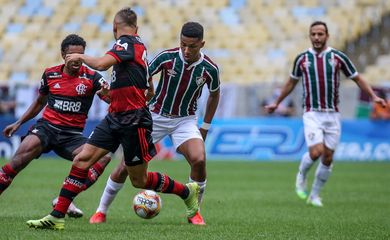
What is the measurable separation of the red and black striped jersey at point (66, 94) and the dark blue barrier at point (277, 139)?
14433 mm

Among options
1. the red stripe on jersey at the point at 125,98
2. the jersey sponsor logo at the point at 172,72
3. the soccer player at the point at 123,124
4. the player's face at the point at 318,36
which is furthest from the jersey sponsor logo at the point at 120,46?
the player's face at the point at 318,36

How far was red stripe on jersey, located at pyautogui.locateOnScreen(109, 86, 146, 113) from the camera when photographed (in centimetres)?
861

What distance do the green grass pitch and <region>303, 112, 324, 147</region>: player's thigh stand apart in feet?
3.08

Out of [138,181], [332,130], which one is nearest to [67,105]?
[138,181]

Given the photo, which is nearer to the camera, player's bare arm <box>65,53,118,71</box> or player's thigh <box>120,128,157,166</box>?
player's bare arm <box>65,53,118,71</box>

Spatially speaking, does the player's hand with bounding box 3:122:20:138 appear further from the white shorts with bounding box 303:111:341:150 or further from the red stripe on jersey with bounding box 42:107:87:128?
the white shorts with bounding box 303:111:341:150

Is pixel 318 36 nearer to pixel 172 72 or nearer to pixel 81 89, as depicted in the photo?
pixel 172 72

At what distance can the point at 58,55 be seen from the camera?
29609 millimetres

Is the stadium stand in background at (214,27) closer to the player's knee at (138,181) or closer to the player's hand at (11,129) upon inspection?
the player's hand at (11,129)

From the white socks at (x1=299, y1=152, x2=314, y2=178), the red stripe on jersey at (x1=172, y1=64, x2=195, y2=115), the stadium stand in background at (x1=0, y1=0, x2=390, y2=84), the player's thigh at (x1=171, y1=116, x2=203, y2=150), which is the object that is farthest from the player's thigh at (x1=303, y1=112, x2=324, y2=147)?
the stadium stand in background at (x1=0, y1=0, x2=390, y2=84)

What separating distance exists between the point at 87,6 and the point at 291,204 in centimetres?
1992

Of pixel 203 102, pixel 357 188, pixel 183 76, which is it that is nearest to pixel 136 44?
pixel 183 76

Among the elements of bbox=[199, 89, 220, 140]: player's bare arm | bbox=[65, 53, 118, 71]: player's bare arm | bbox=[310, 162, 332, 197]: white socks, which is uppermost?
bbox=[65, 53, 118, 71]: player's bare arm

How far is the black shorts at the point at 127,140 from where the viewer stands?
340 inches
